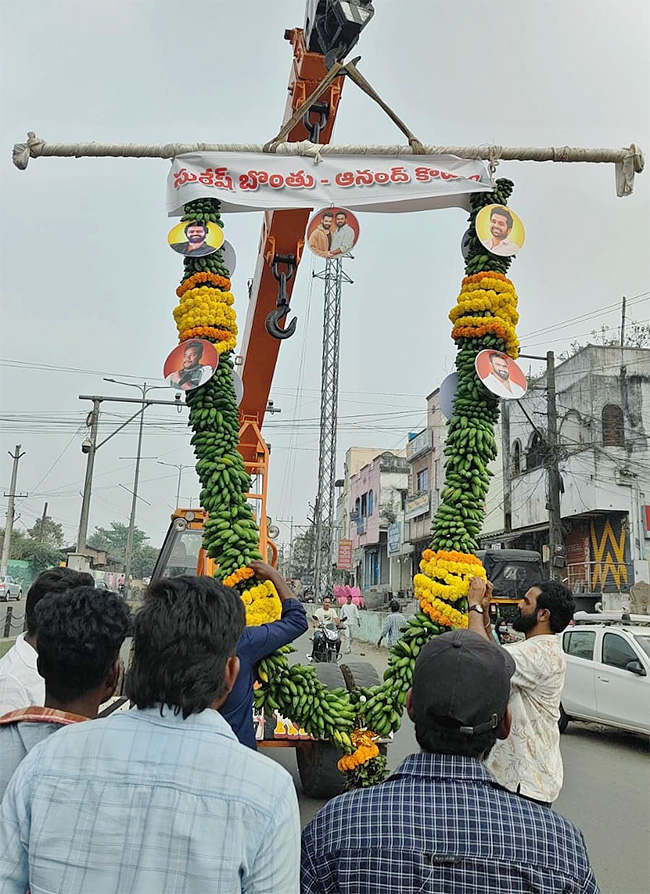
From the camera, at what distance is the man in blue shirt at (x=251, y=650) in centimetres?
286

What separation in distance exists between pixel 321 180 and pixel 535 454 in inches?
956

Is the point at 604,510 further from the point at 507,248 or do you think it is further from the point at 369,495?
the point at 369,495

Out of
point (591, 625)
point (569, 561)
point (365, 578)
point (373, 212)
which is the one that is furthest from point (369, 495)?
point (373, 212)

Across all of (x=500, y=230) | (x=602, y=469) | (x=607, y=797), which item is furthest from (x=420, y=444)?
(x=500, y=230)

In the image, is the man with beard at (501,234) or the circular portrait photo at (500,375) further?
the man with beard at (501,234)

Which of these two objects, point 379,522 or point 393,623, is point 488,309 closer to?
point 393,623

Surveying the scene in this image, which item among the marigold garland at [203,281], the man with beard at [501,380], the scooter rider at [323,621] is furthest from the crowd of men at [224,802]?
the scooter rider at [323,621]

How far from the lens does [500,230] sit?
4141 mm

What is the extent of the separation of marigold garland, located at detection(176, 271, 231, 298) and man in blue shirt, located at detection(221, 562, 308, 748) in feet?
5.67

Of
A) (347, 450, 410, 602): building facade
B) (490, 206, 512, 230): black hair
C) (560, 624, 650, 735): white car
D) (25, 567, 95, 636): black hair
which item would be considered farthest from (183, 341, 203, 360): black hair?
(347, 450, 410, 602): building facade

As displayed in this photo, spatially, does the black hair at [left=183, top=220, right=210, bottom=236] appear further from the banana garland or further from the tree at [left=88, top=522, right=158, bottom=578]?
the tree at [left=88, top=522, right=158, bottom=578]

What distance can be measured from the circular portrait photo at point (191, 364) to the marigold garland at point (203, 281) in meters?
0.35

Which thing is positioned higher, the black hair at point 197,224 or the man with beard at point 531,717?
the black hair at point 197,224

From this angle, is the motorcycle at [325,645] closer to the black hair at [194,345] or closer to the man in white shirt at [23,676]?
the black hair at [194,345]
